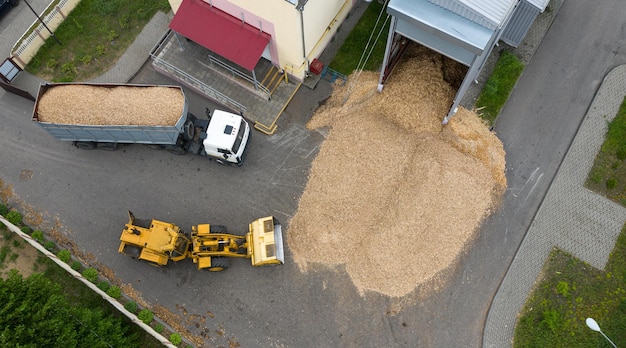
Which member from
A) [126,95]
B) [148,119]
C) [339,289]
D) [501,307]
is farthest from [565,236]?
[126,95]

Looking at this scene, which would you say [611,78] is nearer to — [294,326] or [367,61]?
[367,61]

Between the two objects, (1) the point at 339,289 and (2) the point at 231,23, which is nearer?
(1) the point at 339,289

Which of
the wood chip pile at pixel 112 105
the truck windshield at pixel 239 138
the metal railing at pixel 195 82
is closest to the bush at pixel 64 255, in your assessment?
the wood chip pile at pixel 112 105

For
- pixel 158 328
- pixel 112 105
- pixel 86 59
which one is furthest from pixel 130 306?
pixel 86 59

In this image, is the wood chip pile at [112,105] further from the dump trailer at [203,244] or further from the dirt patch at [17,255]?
the dirt patch at [17,255]

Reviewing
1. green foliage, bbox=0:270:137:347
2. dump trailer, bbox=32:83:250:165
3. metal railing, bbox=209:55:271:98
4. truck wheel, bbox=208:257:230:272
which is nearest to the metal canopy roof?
metal railing, bbox=209:55:271:98

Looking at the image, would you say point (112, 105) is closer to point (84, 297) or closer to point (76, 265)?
point (76, 265)
